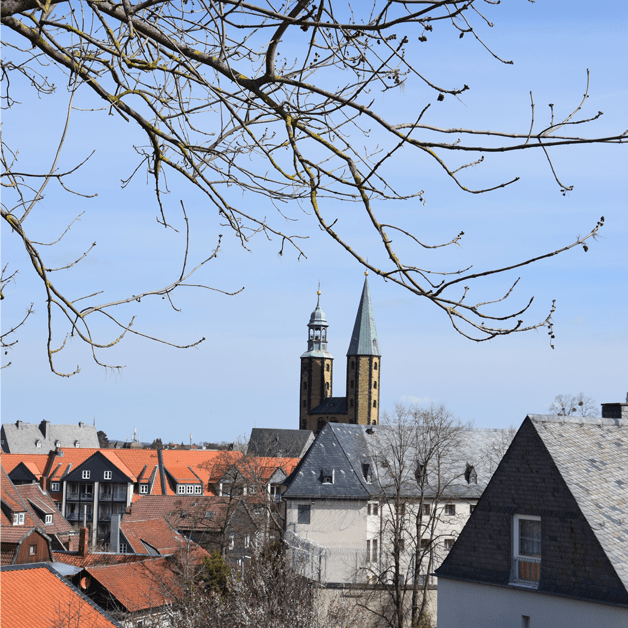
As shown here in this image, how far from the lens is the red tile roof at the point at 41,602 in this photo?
20578 millimetres

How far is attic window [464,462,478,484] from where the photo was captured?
44594 mm

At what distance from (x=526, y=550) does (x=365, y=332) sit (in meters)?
94.9

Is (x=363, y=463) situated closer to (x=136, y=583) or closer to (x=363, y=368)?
(x=136, y=583)

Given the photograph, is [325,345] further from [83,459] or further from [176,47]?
[176,47]

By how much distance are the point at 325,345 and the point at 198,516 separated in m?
71.5

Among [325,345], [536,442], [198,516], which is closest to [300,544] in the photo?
[198,516]

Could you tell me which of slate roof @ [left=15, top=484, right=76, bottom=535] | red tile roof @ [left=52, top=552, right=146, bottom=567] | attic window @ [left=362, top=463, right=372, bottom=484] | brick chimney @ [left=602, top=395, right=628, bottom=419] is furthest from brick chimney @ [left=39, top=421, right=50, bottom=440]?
brick chimney @ [left=602, top=395, right=628, bottom=419]

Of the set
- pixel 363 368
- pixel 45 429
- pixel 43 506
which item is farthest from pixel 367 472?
pixel 45 429

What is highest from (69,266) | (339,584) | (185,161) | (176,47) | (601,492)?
(176,47)

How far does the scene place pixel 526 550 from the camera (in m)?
15.4

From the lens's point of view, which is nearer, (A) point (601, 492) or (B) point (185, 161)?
(B) point (185, 161)

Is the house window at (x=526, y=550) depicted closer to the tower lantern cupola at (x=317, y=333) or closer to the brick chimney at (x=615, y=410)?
the brick chimney at (x=615, y=410)

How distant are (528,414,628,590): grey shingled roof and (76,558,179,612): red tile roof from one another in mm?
16851

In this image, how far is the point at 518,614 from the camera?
14.8 m
